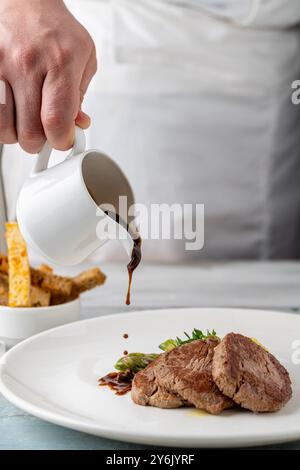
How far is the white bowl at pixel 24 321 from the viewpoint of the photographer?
155 centimetres

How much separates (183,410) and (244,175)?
191 centimetres

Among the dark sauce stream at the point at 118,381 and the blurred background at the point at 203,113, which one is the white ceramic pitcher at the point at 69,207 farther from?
the blurred background at the point at 203,113

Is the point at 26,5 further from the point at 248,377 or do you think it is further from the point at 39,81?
the point at 248,377

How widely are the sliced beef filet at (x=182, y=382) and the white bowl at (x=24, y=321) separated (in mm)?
417

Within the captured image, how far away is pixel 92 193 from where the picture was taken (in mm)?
1336

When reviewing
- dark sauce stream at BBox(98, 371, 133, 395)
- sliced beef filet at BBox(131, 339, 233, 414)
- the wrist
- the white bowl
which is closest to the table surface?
the white bowl

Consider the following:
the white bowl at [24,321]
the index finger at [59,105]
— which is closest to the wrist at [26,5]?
the index finger at [59,105]

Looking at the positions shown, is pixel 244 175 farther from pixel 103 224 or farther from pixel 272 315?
pixel 103 224

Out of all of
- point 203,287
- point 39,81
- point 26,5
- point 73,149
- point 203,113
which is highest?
point 26,5

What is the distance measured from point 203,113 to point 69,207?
173 centimetres

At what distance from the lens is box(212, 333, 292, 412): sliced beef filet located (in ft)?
3.57

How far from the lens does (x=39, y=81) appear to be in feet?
4.06

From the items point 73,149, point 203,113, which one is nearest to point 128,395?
point 73,149
